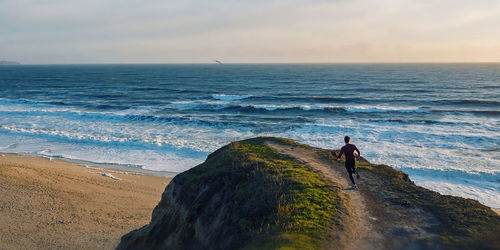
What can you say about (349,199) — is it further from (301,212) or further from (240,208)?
(240,208)

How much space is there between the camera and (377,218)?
31.8 ft

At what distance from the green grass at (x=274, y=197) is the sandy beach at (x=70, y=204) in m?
5.82

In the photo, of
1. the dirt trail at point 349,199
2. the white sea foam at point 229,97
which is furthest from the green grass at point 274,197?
the white sea foam at point 229,97

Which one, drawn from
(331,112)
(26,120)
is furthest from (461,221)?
(26,120)

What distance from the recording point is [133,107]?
4872cm

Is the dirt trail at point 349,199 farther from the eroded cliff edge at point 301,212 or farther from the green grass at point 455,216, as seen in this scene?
the green grass at point 455,216

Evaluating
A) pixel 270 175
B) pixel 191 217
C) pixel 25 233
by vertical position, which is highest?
pixel 270 175

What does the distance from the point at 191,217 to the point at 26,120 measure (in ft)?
124

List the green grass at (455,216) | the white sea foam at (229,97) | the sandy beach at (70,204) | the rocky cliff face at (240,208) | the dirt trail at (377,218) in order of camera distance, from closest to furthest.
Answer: the green grass at (455,216), the dirt trail at (377,218), the rocky cliff face at (240,208), the sandy beach at (70,204), the white sea foam at (229,97)

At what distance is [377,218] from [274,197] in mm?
2863

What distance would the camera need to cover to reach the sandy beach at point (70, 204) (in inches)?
569

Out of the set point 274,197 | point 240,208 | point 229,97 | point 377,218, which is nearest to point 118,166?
point 240,208

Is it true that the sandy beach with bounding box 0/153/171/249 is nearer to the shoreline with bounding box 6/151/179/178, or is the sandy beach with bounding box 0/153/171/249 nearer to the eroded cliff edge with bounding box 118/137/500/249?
the shoreline with bounding box 6/151/179/178

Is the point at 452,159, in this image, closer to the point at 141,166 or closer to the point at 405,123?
the point at 405,123
